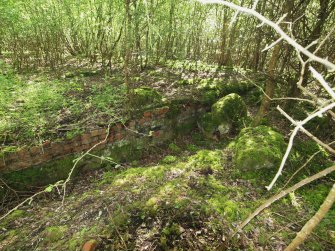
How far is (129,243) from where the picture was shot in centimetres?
263

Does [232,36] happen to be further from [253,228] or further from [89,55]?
[253,228]

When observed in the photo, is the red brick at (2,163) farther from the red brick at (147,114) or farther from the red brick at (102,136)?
the red brick at (147,114)

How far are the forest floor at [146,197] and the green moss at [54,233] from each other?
0.04 feet

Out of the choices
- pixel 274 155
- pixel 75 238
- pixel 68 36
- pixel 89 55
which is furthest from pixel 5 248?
pixel 68 36

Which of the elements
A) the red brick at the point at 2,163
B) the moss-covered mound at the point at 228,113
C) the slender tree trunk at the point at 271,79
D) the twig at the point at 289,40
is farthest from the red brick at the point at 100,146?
the twig at the point at 289,40

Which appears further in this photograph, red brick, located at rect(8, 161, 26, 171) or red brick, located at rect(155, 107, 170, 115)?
red brick, located at rect(155, 107, 170, 115)

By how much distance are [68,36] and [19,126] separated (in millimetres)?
4903

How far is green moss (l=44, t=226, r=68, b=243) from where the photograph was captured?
281cm

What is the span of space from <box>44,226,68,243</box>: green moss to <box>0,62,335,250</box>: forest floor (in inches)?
0.5

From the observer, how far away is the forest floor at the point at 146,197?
2.72 m

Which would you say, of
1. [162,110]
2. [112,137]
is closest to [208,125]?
[162,110]

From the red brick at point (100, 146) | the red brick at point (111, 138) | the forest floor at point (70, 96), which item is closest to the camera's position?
the forest floor at point (70, 96)

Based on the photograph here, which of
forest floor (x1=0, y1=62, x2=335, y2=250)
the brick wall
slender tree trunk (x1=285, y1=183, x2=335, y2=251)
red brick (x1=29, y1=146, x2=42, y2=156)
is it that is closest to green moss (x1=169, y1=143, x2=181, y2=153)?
forest floor (x1=0, y1=62, x2=335, y2=250)

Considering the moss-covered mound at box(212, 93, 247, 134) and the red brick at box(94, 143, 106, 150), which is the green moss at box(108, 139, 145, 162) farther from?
the moss-covered mound at box(212, 93, 247, 134)
